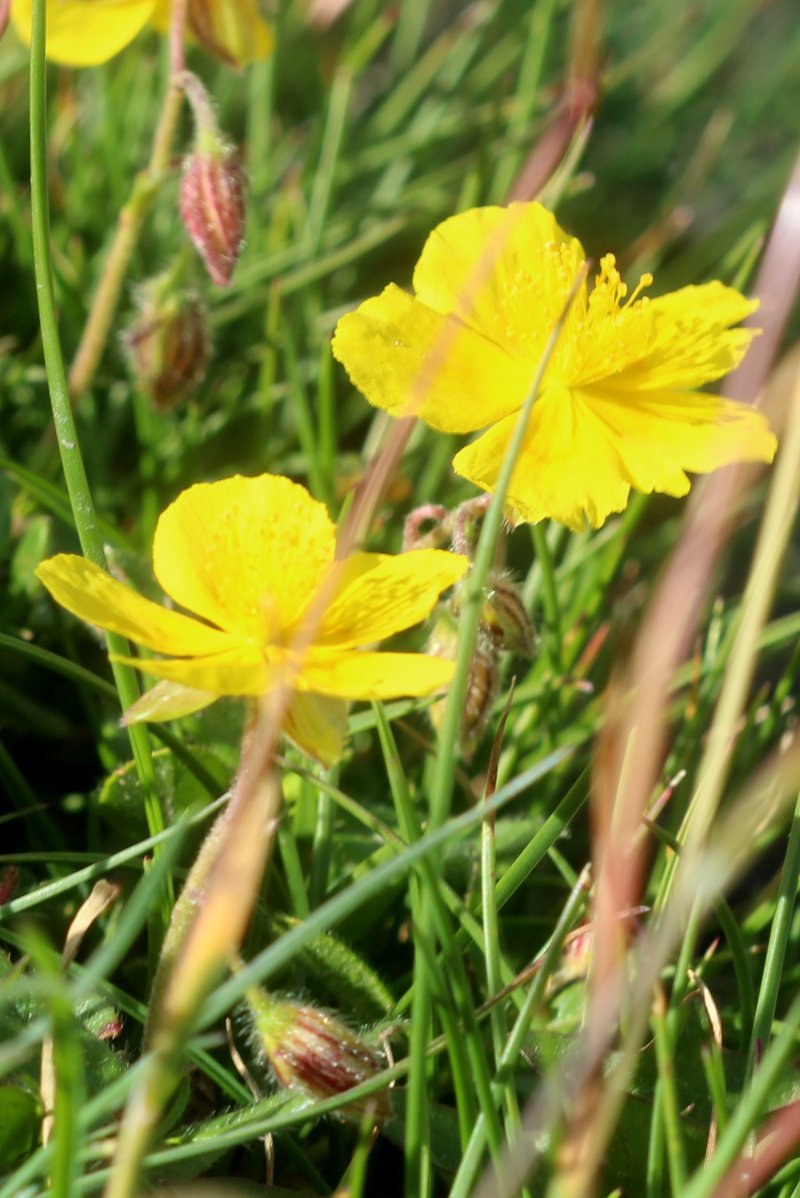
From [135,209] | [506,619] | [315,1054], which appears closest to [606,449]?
[506,619]

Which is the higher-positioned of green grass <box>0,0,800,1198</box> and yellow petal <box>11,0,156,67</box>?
yellow petal <box>11,0,156,67</box>

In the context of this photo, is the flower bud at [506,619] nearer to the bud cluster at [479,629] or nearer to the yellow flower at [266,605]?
the bud cluster at [479,629]

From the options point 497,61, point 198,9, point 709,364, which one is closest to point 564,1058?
point 709,364

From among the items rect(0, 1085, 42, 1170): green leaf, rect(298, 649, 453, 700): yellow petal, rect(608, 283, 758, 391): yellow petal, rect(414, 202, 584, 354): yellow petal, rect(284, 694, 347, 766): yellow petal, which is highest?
rect(414, 202, 584, 354): yellow petal

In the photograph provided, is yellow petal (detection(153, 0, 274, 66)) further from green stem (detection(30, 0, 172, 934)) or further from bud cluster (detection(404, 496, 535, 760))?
bud cluster (detection(404, 496, 535, 760))

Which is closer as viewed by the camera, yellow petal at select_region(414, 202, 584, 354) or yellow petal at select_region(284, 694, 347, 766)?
yellow petal at select_region(284, 694, 347, 766)

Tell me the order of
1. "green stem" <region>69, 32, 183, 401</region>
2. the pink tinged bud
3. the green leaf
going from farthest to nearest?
"green stem" <region>69, 32, 183, 401</region> < the pink tinged bud < the green leaf

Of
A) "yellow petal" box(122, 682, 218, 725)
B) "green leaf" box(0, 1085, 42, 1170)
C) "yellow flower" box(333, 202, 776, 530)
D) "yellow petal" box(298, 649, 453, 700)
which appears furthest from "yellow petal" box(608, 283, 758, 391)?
"green leaf" box(0, 1085, 42, 1170)

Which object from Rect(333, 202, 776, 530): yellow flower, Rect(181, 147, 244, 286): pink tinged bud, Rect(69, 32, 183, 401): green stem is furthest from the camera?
Rect(69, 32, 183, 401): green stem
